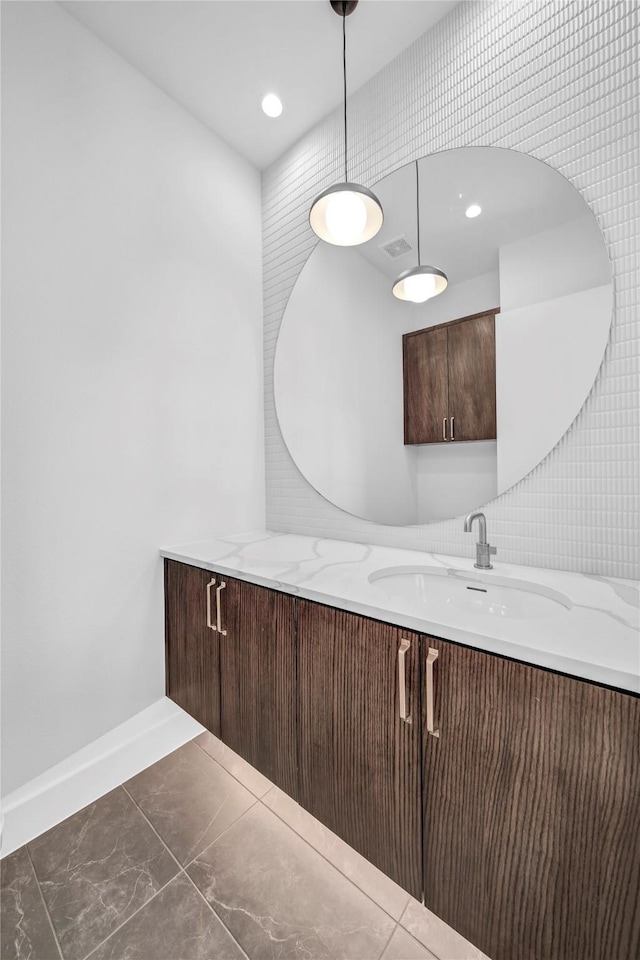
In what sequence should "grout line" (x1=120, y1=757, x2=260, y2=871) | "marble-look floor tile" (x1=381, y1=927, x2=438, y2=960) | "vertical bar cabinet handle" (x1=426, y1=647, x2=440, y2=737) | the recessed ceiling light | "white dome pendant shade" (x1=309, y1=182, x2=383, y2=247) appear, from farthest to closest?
1. the recessed ceiling light
2. "white dome pendant shade" (x1=309, y1=182, x2=383, y2=247)
3. "grout line" (x1=120, y1=757, x2=260, y2=871)
4. "marble-look floor tile" (x1=381, y1=927, x2=438, y2=960)
5. "vertical bar cabinet handle" (x1=426, y1=647, x2=440, y2=737)

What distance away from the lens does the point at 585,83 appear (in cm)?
107

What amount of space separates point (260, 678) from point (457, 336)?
1267 millimetres

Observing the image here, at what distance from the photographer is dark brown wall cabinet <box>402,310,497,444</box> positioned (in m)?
1.25

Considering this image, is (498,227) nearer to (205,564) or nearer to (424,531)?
→ (424,531)

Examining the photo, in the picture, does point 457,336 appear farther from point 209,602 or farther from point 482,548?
point 209,602

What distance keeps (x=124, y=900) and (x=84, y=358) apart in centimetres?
160

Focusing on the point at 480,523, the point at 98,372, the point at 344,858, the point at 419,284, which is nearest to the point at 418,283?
the point at 419,284

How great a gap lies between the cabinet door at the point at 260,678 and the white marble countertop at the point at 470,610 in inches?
3.1

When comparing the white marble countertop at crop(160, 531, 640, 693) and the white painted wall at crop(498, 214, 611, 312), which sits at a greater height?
the white painted wall at crop(498, 214, 611, 312)

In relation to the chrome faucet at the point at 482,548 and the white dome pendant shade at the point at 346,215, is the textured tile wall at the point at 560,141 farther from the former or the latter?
the white dome pendant shade at the point at 346,215

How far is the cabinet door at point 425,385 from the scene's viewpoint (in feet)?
4.37

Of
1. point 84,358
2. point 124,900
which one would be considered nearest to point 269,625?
point 124,900

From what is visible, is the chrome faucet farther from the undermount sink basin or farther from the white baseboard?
the white baseboard

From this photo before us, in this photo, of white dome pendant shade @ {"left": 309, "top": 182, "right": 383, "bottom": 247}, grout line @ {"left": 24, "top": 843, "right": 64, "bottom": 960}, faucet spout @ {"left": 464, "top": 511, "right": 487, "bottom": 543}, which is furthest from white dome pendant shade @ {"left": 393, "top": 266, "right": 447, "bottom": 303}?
grout line @ {"left": 24, "top": 843, "right": 64, "bottom": 960}
